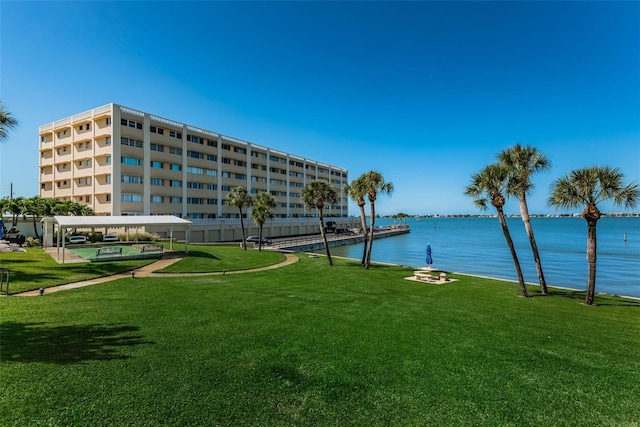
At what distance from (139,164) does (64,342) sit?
52.6m

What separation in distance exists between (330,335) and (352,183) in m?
20.9

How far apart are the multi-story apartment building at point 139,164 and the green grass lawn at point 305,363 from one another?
144 ft

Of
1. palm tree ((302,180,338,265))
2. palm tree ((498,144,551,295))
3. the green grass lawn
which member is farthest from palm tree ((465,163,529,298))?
palm tree ((302,180,338,265))

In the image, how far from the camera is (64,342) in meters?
8.39

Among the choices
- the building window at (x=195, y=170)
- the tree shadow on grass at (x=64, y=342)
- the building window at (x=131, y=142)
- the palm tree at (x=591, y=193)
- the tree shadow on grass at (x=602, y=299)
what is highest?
the building window at (x=131, y=142)

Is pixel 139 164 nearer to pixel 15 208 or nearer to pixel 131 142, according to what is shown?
pixel 131 142

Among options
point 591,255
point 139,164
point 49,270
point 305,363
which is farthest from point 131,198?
point 591,255

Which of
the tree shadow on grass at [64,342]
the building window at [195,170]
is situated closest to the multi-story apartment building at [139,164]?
the building window at [195,170]

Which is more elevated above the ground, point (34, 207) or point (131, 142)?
point (131, 142)

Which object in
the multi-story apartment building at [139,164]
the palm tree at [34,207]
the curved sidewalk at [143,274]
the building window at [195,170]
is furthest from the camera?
the building window at [195,170]

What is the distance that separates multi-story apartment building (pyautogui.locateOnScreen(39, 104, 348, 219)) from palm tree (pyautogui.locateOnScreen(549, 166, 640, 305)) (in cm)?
5654

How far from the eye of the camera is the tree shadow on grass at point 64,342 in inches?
295

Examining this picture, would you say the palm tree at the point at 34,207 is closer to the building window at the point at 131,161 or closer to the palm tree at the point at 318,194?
the building window at the point at 131,161

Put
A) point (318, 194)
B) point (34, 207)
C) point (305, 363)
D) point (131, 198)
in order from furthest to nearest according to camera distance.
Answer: point (131, 198) < point (34, 207) < point (318, 194) < point (305, 363)
